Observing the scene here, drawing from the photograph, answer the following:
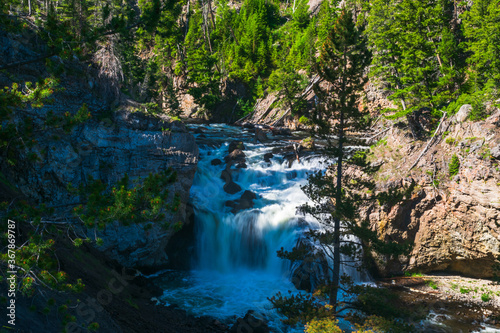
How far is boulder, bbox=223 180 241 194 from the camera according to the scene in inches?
869

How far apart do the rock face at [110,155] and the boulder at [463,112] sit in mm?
15560

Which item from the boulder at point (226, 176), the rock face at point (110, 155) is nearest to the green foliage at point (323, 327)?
the rock face at point (110, 155)

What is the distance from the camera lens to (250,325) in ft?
41.9

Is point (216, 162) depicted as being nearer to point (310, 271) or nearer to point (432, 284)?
point (310, 271)

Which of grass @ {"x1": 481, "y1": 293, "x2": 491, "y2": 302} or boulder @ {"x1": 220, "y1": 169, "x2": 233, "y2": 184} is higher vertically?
boulder @ {"x1": 220, "y1": 169, "x2": 233, "y2": 184}

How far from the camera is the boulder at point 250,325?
12.5 metres

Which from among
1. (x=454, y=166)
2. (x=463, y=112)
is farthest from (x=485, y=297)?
(x=463, y=112)

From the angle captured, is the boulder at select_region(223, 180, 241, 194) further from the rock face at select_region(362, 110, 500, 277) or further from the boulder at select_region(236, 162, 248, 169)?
the rock face at select_region(362, 110, 500, 277)

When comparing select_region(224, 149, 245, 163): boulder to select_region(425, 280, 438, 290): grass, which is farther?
select_region(224, 149, 245, 163): boulder

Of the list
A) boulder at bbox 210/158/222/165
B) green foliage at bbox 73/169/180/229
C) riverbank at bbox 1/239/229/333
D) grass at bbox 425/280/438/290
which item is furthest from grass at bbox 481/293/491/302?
boulder at bbox 210/158/222/165

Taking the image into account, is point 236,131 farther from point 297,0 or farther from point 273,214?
point 297,0

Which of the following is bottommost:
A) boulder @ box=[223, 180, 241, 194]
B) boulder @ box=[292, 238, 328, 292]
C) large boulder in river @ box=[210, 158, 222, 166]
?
boulder @ box=[292, 238, 328, 292]

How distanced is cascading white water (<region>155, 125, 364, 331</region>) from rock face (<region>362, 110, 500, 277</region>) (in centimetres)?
501

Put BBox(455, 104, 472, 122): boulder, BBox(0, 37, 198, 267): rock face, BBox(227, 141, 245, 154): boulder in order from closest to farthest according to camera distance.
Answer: BBox(0, 37, 198, 267): rock face → BBox(455, 104, 472, 122): boulder → BBox(227, 141, 245, 154): boulder
